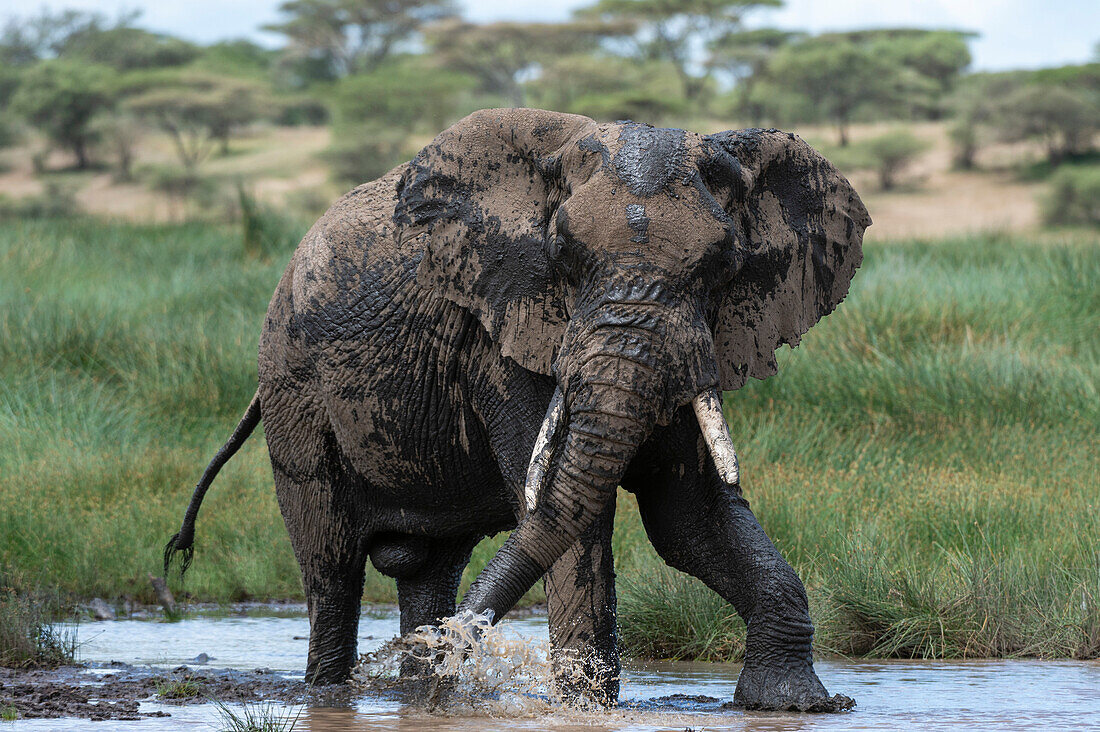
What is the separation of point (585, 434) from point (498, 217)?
92 cm

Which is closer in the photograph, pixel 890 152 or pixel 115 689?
pixel 115 689

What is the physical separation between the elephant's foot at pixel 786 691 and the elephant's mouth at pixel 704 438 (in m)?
0.92

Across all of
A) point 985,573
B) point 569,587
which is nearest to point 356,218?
point 569,587

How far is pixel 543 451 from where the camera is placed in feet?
14.9

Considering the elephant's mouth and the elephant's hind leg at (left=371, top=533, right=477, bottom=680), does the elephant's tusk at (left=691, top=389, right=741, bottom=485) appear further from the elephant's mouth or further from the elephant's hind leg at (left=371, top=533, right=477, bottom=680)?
the elephant's hind leg at (left=371, top=533, right=477, bottom=680)

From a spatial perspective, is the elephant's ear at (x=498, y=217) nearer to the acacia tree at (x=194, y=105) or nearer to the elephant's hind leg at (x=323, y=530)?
the elephant's hind leg at (x=323, y=530)

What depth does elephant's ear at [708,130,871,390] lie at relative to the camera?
4992 mm

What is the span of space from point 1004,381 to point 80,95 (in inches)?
1973

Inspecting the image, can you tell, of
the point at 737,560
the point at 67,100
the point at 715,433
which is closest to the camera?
the point at 715,433

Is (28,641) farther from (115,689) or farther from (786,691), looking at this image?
(786,691)

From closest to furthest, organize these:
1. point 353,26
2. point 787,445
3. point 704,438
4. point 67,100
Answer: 1. point 704,438
2. point 787,445
3. point 67,100
4. point 353,26

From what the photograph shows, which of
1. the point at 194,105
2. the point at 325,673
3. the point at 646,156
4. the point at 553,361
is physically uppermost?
the point at 194,105

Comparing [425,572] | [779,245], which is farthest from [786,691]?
[425,572]

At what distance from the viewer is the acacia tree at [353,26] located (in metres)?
64.4
